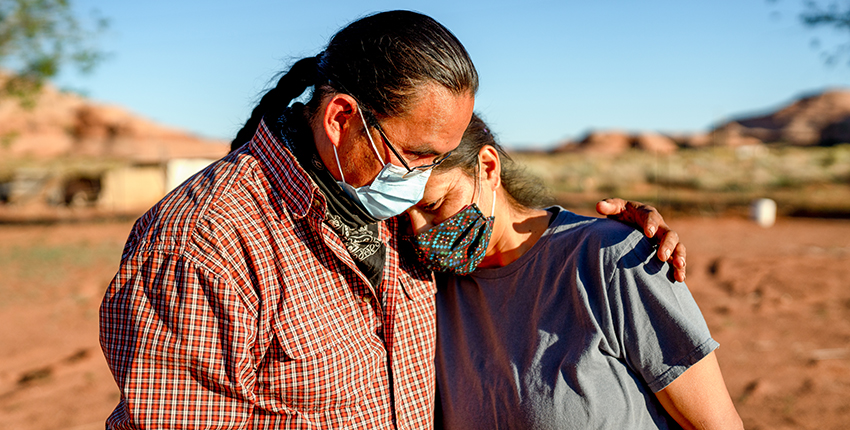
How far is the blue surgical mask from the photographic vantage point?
187 centimetres

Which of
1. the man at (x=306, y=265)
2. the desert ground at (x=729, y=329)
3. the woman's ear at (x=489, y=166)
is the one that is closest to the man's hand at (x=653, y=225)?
the woman's ear at (x=489, y=166)

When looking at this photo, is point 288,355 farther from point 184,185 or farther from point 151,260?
point 184,185

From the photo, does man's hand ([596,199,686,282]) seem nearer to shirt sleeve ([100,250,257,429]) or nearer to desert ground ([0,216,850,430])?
shirt sleeve ([100,250,257,429])

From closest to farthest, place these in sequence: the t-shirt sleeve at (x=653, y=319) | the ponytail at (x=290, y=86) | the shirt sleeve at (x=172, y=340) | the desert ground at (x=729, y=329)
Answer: the shirt sleeve at (x=172, y=340) → the t-shirt sleeve at (x=653, y=319) → the ponytail at (x=290, y=86) → the desert ground at (x=729, y=329)

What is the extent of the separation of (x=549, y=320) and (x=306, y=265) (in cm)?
77

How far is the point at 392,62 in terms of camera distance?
1721 millimetres

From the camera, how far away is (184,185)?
172cm

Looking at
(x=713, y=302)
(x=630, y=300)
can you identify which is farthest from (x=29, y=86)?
(x=630, y=300)

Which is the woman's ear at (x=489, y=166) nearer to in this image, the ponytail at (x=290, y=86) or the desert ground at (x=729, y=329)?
the ponytail at (x=290, y=86)

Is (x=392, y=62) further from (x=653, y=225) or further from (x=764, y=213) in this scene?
(x=764, y=213)

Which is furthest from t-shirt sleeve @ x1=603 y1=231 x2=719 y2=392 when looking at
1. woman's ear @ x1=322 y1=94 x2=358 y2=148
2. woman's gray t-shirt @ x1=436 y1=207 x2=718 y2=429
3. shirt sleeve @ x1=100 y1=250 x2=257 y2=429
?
shirt sleeve @ x1=100 y1=250 x2=257 y2=429

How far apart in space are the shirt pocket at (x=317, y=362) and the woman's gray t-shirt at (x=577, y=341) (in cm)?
43

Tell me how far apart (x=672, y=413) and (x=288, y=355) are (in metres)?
1.14

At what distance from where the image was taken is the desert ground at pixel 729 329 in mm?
4883
